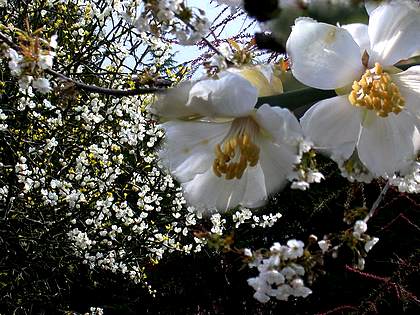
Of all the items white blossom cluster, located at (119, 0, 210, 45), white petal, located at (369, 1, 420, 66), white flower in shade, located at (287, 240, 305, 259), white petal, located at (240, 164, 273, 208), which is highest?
white blossom cluster, located at (119, 0, 210, 45)

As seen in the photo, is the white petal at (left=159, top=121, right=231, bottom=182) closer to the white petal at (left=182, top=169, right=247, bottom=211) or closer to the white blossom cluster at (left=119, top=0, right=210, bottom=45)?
the white petal at (left=182, top=169, right=247, bottom=211)

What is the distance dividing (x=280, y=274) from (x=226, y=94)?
0.14 meters

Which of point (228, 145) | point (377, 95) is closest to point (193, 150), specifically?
point (228, 145)

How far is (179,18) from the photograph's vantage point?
0.55 m

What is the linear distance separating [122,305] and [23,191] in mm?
2821

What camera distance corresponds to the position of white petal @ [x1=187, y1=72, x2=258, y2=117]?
1.28ft

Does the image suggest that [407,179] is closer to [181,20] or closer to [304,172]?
[304,172]

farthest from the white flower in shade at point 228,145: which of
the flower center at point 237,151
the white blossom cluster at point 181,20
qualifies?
the white blossom cluster at point 181,20

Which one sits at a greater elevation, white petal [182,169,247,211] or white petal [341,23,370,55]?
white petal [341,23,370,55]

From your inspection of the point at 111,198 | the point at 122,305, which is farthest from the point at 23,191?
the point at 122,305

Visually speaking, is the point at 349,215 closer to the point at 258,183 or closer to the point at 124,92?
the point at 258,183

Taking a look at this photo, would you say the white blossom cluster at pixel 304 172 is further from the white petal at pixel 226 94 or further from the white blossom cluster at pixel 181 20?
the white blossom cluster at pixel 181 20

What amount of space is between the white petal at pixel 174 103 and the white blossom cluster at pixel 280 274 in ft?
0.40

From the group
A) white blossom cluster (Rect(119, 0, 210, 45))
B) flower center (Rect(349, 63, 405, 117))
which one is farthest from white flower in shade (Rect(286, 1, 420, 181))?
white blossom cluster (Rect(119, 0, 210, 45))
